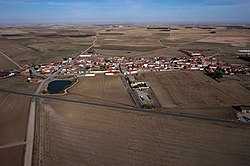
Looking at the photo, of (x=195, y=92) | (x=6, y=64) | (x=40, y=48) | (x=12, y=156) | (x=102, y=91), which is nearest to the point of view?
(x=12, y=156)

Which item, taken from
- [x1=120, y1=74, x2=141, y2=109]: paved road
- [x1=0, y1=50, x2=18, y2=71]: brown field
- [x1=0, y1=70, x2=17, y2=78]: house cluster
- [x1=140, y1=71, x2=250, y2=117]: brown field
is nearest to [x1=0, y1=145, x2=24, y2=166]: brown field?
[x1=120, y1=74, x2=141, y2=109]: paved road

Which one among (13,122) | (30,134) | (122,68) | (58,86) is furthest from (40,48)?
(30,134)

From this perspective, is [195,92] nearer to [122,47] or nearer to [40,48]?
[122,47]

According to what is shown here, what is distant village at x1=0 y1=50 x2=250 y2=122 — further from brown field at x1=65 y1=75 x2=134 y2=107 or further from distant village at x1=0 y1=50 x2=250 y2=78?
brown field at x1=65 y1=75 x2=134 y2=107

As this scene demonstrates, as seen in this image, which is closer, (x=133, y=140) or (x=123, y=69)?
(x=133, y=140)

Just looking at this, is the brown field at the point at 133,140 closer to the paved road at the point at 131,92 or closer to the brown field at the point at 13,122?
the brown field at the point at 13,122

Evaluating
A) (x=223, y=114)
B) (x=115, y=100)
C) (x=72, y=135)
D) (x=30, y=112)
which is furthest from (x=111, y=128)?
(x=223, y=114)
